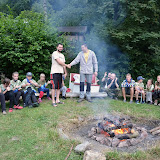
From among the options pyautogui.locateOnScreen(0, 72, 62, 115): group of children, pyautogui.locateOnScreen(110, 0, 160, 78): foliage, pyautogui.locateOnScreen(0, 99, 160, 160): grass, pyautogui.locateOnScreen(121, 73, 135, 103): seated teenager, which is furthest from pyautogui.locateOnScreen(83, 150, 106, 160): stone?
pyautogui.locateOnScreen(110, 0, 160, 78): foliage

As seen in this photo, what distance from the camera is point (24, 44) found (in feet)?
21.7

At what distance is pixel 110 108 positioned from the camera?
5.20 metres

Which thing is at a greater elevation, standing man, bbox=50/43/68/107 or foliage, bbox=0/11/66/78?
foliage, bbox=0/11/66/78

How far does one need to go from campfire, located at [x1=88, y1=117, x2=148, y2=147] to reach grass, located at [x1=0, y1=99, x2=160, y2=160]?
44 cm

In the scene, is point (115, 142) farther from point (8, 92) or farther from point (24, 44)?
point (24, 44)

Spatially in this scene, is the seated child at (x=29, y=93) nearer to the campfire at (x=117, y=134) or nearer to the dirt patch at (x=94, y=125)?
the dirt patch at (x=94, y=125)

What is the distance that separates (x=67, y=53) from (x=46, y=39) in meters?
1.85

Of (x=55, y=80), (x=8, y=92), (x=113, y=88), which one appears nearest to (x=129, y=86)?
(x=113, y=88)

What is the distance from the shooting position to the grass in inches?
106

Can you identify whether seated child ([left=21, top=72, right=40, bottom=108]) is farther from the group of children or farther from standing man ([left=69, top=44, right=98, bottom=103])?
Result: standing man ([left=69, top=44, right=98, bottom=103])

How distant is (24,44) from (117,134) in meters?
4.76

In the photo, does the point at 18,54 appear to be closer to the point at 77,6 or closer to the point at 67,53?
the point at 67,53

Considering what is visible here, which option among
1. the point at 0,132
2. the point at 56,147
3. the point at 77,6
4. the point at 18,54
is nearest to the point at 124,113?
the point at 56,147

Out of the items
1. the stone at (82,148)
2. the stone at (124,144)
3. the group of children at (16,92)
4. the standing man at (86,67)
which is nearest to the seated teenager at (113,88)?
the standing man at (86,67)
